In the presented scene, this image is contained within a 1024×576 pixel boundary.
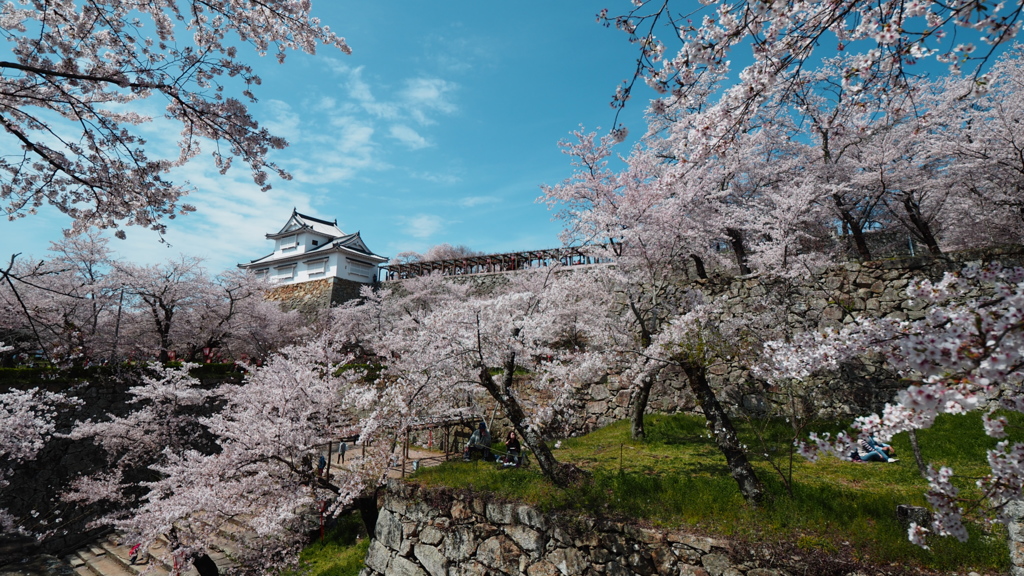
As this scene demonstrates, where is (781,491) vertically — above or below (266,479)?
above

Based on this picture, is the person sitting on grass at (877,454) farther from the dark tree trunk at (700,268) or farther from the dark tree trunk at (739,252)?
the dark tree trunk at (739,252)

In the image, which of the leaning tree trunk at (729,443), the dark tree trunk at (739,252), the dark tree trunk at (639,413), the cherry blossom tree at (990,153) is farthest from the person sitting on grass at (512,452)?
the cherry blossom tree at (990,153)

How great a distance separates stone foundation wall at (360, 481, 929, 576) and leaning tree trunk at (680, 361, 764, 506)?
1021 mm

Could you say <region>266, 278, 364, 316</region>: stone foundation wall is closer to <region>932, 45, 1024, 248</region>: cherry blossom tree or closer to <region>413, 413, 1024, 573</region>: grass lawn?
<region>413, 413, 1024, 573</region>: grass lawn

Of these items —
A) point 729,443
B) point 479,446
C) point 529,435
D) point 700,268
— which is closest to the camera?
point 729,443

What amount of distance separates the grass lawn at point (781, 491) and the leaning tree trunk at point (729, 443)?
170 millimetres

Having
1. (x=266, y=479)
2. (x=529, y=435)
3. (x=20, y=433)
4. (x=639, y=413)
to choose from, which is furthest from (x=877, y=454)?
(x=20, y=433)

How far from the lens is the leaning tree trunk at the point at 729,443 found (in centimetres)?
554

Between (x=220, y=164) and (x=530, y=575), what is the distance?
6.42m

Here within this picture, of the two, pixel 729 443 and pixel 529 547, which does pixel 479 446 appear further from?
pixel 729 443

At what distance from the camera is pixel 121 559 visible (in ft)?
33.5

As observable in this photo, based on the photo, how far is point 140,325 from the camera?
1748 cm

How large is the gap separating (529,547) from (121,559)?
34.6ft

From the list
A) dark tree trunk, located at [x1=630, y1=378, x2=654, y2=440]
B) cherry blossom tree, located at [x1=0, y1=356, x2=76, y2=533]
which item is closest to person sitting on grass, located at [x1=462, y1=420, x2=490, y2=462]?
dark tree trunk, located at [x1=630, y1=378, x2=654, y2=440]
